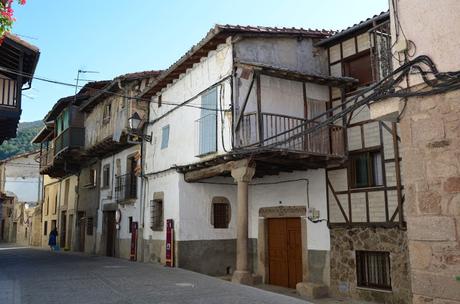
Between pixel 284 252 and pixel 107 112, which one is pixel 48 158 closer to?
pixel 107 112

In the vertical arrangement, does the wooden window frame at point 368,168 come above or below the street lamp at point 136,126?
below

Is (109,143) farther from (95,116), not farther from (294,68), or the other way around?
(294,68)

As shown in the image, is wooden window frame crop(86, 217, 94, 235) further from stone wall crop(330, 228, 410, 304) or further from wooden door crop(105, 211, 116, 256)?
stone wall crop(330, 228, 410, 304)

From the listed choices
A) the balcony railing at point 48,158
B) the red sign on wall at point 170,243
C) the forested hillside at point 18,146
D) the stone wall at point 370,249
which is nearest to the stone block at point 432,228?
the stone wall at point 370,249

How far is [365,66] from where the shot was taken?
1327 cm

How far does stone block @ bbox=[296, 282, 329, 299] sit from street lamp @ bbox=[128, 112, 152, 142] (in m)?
8.03

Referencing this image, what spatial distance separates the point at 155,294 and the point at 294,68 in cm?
805

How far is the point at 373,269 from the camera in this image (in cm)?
1235

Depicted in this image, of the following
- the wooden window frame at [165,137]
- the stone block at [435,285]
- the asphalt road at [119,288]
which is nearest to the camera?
the stone block at [435,285]

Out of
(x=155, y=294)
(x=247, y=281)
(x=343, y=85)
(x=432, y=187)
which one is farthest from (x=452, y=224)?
(x=343, y=85)

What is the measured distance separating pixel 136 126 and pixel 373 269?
31.2 ft

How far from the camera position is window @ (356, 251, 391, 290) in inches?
472

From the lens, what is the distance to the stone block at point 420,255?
163 inches

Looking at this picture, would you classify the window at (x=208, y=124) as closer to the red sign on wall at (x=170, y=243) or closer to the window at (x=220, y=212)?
the window at (x=220, y=212)
